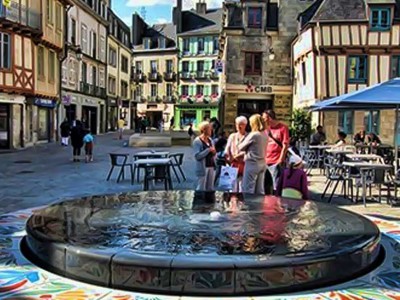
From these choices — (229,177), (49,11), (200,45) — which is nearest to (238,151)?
(229,177)

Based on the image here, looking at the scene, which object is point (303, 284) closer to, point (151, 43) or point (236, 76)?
point (236, 76)

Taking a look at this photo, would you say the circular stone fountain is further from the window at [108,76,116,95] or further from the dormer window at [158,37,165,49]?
the dormer window at [158,37,165,49]

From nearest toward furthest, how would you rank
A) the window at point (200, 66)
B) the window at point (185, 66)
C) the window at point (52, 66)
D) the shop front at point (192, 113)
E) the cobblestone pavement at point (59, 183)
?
the cobblestone pavement at point (59, 183) < the window at point (52, 66) < the shop front at point (192, 113) < the window at point (200, 66) < the window at point (185, 66)

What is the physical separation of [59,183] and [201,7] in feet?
167

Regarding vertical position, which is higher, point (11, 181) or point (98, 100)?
point (98, 100)

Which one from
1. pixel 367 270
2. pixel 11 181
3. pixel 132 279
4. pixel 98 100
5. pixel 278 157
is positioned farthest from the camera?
pixel 98 100

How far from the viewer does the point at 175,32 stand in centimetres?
6034

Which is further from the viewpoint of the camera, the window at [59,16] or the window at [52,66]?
the window at [59,16]

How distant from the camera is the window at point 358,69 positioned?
2136 cm

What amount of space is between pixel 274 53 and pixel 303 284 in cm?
2416

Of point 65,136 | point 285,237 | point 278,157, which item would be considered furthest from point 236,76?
point 285,237

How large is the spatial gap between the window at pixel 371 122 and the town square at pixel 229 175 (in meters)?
0.06

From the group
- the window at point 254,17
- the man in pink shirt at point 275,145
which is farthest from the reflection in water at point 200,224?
the window at point 254,17

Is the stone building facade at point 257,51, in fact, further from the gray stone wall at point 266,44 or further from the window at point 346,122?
the window at point 346,122
